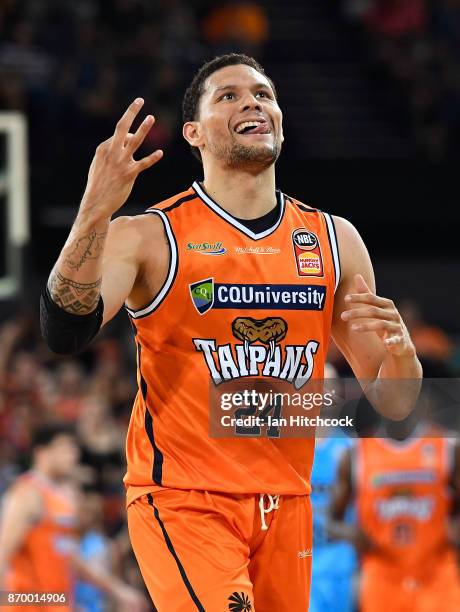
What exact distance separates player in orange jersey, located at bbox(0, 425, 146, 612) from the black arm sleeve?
409 cm

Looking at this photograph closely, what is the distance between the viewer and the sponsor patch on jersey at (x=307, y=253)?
191 inches

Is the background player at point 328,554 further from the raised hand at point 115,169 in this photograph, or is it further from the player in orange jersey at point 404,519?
the raised hand at point 115,169

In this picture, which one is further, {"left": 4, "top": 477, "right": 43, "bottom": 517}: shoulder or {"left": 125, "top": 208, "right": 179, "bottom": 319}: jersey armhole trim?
{"left": 4, "top": 477, "right": 43, "bottom": 517}: shoulder

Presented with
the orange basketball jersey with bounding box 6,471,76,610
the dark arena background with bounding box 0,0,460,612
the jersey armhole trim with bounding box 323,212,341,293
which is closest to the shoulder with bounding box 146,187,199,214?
the jersey armhole trim with bounding box 323,212,341,293

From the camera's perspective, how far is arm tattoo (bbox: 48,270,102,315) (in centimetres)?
432

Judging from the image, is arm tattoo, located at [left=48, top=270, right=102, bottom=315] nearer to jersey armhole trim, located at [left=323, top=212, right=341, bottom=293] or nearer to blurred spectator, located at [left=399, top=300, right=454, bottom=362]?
jersey armhole trim, located at [left=323, top=212, right=341, bottom=293]

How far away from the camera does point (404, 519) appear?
29.4ft

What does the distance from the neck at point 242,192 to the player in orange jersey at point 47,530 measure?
3875 millimetres

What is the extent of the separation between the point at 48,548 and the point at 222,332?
4.19 meters

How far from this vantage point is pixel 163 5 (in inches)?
597

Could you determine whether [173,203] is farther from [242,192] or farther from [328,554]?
[328,554]

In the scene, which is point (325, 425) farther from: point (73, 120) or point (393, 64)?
point (393, 64)
